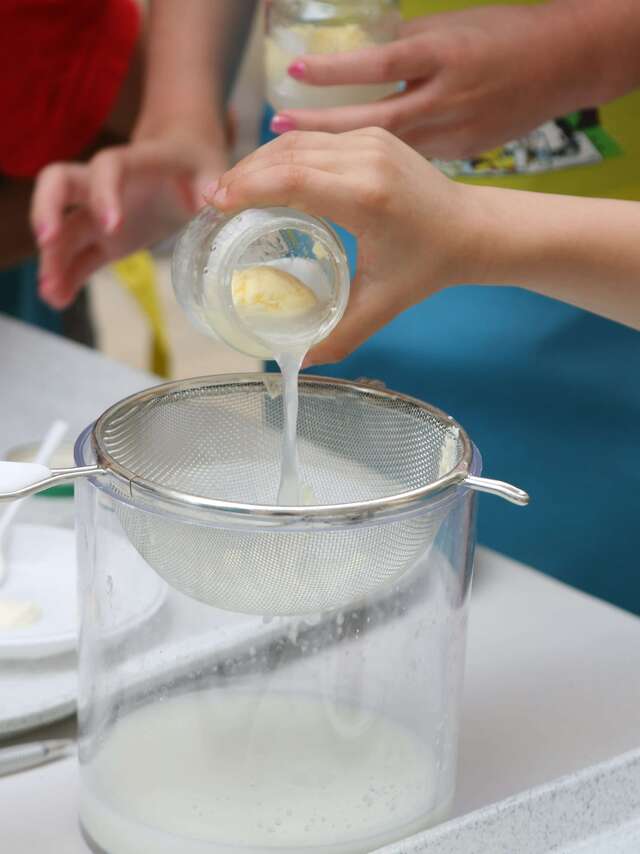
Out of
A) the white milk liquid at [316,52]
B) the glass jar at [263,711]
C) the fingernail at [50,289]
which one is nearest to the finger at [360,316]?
the glass jar at [263,711]

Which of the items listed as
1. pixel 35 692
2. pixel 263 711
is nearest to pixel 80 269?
pixel 35 692

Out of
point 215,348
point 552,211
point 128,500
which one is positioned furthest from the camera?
point 215,348

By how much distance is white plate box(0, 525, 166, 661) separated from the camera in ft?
2.25

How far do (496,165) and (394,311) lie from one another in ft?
1.77

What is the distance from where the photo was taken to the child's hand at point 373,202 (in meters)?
0.63

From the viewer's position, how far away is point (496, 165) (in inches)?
46.8

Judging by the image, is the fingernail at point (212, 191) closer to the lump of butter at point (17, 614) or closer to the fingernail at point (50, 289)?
the lump of butter at point (17, 614)

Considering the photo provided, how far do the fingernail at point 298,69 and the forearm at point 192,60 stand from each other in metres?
0.44

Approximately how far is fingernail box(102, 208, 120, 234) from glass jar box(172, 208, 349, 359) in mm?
457

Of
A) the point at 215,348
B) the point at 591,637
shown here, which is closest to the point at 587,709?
the point at 591,637

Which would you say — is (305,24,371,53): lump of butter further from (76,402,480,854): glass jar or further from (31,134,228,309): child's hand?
(76,402,480,854): glass jar

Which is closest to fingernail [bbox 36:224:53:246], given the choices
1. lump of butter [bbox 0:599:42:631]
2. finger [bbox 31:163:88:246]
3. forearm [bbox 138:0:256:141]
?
finger [bbox 31:163:88:246]

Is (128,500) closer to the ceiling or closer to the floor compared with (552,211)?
closer to the floor

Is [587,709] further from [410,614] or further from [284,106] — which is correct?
[284,106]
